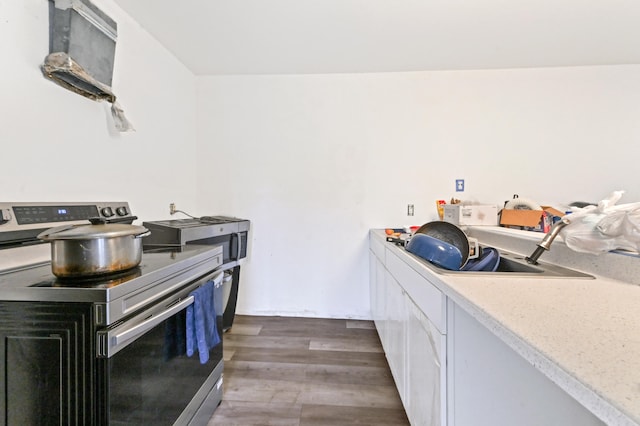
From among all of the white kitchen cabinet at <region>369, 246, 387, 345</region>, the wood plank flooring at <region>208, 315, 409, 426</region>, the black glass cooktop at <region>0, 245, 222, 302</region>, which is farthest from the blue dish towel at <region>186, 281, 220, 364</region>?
the white kitchen cabinet at <region>369, 246, 387, 345</region>

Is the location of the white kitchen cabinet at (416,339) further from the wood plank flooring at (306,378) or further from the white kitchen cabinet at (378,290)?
the wood plank flooring at (306,378)

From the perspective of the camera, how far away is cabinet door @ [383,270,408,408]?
133 cm

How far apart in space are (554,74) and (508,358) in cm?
289

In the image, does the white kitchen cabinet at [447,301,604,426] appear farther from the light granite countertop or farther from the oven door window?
the oven door window

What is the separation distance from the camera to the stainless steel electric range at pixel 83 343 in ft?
2.40

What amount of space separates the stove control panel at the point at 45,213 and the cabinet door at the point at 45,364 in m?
0.45

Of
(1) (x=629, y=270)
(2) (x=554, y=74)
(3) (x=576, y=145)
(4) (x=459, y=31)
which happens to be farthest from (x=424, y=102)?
(1) (x=629, y=270)

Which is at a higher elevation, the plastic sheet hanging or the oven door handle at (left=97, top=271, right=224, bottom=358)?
the plastic sheet hanging

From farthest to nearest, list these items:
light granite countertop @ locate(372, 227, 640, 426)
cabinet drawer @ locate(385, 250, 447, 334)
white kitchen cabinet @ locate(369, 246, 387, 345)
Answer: white kitchen cabinet @ locate(369, 246, 387, 345), cabinet drawer @ locate(385, 250, 447, 334), light granite countertop @ locate(372, 227, 640, 426)

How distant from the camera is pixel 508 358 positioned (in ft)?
2.07

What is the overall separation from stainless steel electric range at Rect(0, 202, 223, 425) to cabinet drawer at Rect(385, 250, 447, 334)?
3.06 ft

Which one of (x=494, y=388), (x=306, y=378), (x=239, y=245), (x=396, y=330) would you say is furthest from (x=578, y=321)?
(x=239, y=245)

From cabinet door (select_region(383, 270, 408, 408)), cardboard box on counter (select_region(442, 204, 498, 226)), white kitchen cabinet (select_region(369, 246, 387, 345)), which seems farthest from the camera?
cardboard box on counter (select_region(442, 204, 498, 226))

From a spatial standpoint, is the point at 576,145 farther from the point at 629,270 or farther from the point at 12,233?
the point at 12,233
